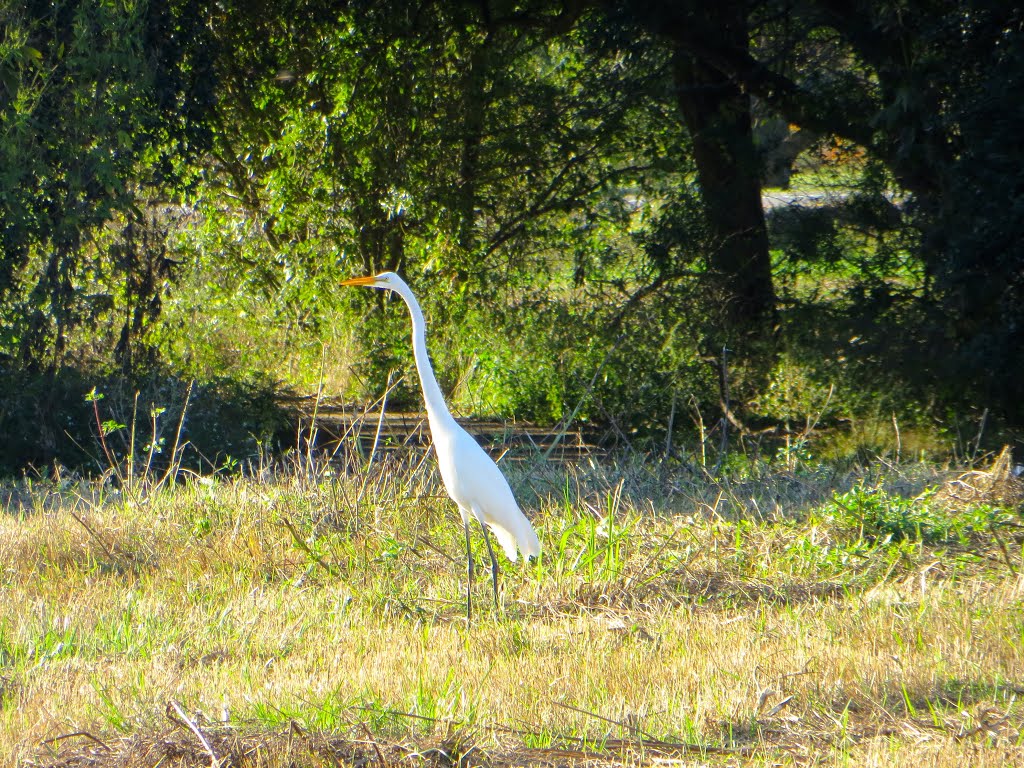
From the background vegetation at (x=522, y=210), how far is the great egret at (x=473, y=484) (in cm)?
270

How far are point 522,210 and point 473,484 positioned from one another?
6639 millimetres

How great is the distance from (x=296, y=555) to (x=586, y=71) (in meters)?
6.38

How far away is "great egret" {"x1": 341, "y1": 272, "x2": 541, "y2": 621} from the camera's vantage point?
538 cm

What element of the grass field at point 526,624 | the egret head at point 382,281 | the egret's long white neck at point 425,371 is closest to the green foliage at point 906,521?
the grass field at point 526,624

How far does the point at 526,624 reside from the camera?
4977 mm

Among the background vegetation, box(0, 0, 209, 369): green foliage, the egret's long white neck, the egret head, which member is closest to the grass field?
the egret's long white neck

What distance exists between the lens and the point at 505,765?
3.37 m

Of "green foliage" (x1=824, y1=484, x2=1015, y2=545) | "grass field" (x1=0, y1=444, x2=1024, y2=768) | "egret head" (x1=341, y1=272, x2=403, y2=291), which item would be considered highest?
"egret head" (x1=341, y1=272, x2=403, y2=291)

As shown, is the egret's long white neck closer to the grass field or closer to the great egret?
the great egret

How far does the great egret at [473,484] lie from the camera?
5375mm

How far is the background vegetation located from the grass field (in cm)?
217

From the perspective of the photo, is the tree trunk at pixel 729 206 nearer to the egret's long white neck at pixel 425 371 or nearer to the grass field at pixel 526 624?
the grass field at pixel 526 624

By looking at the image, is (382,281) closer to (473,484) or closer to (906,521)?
(473,484)

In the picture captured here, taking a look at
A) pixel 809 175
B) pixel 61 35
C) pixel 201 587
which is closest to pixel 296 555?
pixel 201 587
